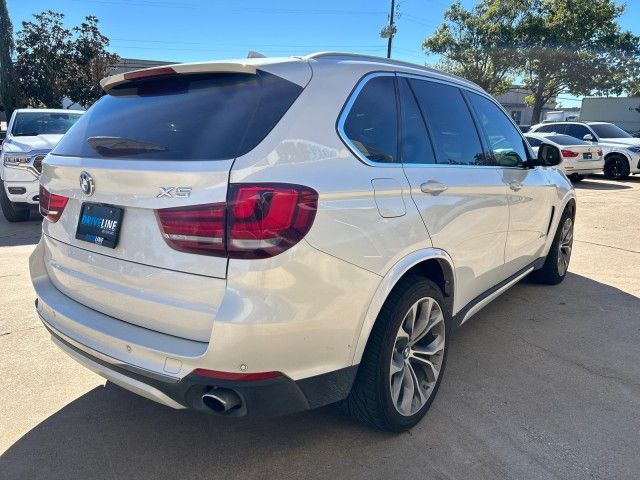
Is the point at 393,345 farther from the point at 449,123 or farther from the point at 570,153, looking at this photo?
the point at 570,153

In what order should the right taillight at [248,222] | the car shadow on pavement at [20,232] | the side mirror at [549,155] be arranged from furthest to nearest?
the car shadow on pavement at [20,232] < the side mirror at [549,155] < the right taillight at [248,222]

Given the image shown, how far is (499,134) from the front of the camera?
374 cm

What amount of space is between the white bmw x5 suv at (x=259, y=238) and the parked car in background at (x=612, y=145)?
14381mm

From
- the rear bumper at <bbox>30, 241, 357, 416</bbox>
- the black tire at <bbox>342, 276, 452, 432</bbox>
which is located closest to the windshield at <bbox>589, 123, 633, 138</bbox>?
the black tire at <bbox>342, 276, 452, 432</bbox>

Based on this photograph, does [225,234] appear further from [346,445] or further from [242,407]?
[346,445]

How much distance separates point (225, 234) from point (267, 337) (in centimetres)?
41

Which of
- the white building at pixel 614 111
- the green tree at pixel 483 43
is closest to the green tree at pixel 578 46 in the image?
the green tree at pixel 483 43

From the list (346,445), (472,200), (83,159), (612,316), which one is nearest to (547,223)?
(612,316)

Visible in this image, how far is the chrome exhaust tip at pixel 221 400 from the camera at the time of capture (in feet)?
6.30

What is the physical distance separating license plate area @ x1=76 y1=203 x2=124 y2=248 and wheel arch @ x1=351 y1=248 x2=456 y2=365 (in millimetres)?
1112

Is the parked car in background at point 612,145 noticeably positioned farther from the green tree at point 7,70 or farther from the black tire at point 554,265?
the green tree at point 7,70

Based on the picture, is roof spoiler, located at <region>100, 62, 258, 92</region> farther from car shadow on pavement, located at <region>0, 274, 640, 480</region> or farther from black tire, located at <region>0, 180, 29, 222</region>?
black tire, located at <region>0, 180, 29, 222</region>

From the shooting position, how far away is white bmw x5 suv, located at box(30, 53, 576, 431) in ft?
6.12

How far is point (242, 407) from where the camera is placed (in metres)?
1.95
